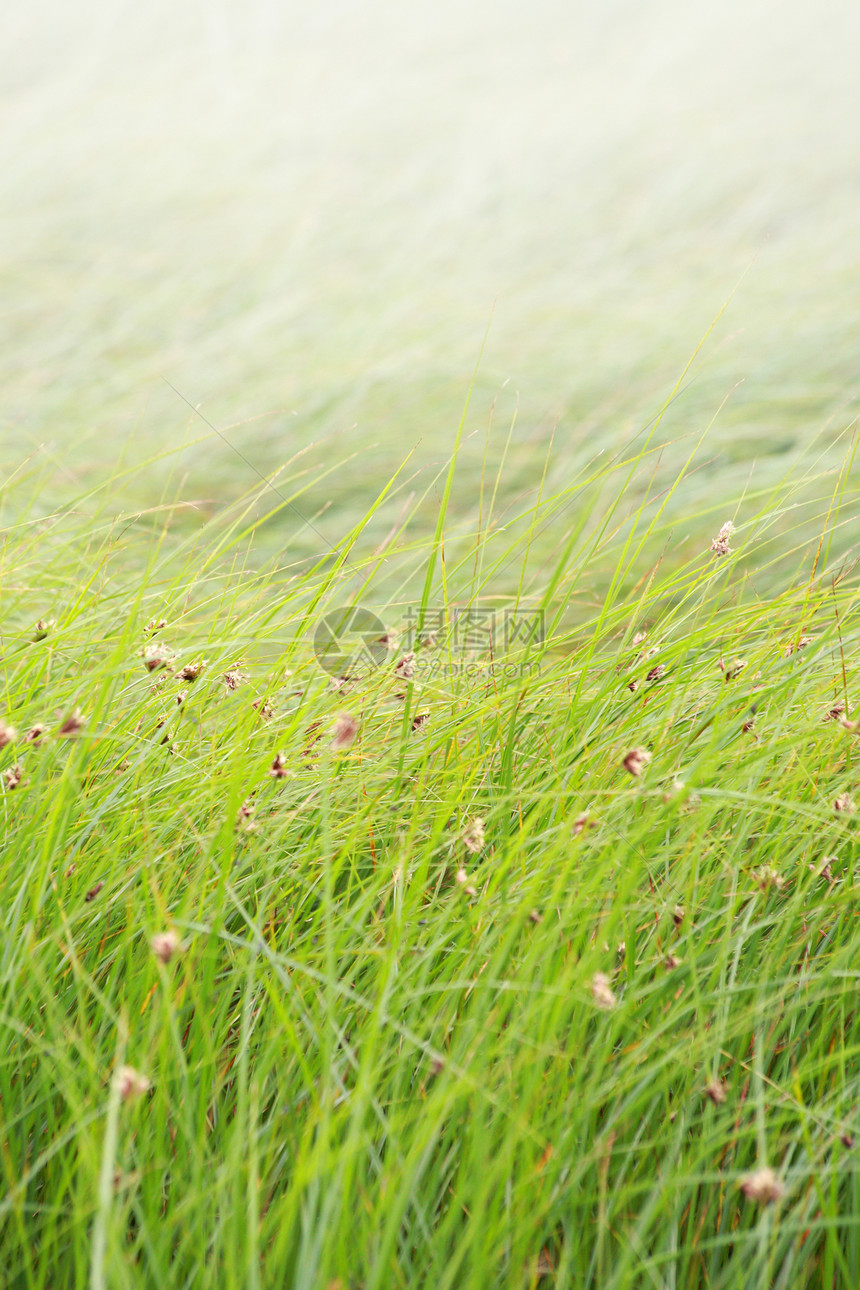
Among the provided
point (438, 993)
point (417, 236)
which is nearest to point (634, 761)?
point (438, 993)

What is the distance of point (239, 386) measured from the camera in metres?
3.52

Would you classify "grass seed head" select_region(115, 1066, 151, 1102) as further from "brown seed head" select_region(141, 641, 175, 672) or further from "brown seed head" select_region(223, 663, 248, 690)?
"brown seed head" select_region(223, 663, 248, 690)

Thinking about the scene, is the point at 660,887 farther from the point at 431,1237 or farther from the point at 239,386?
the point at 239,386

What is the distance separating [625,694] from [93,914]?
0.72 meters

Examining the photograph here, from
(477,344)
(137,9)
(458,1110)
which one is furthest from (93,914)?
(137,9)

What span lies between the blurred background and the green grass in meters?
0.59

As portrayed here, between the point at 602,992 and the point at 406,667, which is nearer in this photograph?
the point at 602,992

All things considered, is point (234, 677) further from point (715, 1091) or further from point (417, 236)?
point (417, 236)

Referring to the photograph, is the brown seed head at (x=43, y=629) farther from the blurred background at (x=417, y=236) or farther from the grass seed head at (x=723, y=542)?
the grass seed head at (x=723, y=542)

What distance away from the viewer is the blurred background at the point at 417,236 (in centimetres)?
310
